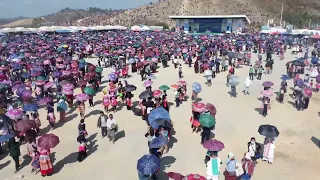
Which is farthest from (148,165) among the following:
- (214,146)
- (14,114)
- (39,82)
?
(39,82)

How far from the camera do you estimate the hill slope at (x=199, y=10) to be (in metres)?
93.9

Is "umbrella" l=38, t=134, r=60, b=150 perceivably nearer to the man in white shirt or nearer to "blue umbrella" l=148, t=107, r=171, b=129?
the man in white shirt

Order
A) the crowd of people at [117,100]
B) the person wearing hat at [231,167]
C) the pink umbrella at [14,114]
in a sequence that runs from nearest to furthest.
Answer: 1. the person wearing hat at [231,167]
2. the crowd of people at [117,100]
3. the pink umbrella at [14,114]

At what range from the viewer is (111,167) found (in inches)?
382

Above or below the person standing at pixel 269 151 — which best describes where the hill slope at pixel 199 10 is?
above

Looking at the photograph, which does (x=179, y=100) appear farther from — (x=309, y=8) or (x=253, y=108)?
(x=309, y=8)

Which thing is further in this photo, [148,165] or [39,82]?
[39,82]

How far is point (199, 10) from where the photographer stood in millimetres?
97125

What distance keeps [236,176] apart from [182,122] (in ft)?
17.7

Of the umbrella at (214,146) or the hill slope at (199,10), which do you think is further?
the hill slope at (199,10)

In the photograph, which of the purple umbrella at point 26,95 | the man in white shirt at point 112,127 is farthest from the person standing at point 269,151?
the purple umbrella at point 26,95

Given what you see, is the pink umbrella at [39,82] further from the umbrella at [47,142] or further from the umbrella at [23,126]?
the umbrella at [47,142]

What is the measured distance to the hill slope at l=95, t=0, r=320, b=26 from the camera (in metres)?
93.9

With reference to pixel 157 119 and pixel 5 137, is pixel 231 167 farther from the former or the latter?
pixel 5 137
